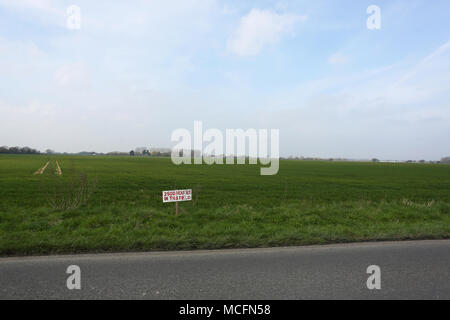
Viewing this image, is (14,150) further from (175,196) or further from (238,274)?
(238,274)

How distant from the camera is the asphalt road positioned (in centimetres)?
301

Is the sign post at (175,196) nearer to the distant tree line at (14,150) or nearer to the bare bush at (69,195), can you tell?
the bare bush at (69,195)

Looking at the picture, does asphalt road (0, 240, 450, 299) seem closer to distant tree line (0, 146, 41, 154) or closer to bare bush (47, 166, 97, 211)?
bare bush (47, 166, 97, 211)

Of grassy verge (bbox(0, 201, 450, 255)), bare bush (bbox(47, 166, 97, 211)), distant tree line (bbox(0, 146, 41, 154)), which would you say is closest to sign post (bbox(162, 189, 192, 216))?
grassy verge (bbox(0, 201, 450, 255))

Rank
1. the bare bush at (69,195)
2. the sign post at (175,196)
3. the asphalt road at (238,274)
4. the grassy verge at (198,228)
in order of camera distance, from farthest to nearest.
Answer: the bare bush at (69,195)
the sign post at (175,196)
the grassy verge at (198,228)
the asphalt road at (238,274)

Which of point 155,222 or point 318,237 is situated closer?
point 318,237

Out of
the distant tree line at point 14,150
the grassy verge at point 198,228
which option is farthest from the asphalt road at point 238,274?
the distant tree line at point 14,150

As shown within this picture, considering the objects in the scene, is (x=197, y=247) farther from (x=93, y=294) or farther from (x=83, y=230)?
(x=83, y=230)

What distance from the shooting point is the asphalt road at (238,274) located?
301 cm

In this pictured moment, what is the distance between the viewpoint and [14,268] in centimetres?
362
